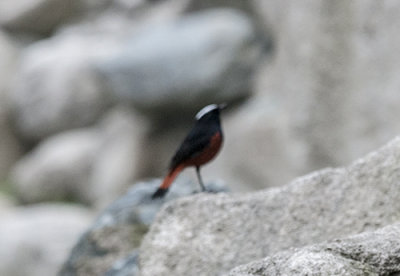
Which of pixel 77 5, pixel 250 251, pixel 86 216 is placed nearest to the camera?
pixel 250 251

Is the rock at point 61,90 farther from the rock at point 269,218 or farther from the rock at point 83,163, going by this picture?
the rock at point 269,218

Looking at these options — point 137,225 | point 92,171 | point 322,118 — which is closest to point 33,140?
point 92,171

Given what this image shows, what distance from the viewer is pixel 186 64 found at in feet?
30.6

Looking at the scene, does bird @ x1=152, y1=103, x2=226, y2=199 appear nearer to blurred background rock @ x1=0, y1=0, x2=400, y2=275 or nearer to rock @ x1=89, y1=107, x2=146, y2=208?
blurred background rock @ x1=0, y1=0, x2=400, y2=275

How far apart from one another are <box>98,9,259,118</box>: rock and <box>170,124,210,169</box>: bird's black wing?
4.95 metres

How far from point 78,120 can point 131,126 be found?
2.09 meters

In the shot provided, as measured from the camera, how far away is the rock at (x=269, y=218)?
8.61ft

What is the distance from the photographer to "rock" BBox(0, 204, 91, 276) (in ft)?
30.2

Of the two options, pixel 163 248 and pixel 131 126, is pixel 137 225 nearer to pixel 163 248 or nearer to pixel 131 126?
pixel 163 248

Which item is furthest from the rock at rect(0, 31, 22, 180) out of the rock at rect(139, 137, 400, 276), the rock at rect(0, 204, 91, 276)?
the rock at rect(139, 137, 400, 276)

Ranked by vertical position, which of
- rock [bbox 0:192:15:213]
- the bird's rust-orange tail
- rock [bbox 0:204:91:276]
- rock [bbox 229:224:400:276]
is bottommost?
rock [bbox 229:224:400:276]

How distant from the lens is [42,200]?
1193cm

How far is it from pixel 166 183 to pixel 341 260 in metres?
2.08

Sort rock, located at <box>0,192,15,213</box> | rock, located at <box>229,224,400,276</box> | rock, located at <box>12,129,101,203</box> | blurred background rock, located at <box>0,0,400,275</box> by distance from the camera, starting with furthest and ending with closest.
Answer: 1. rock, located at <box>12,129,101,203</box>
2. rock, located at <box>0,192,15,213</box>
3. blurred background rock, located at <box>0,0,400,275</box>
4. rock, located at <box>229,224,400,276</box>
